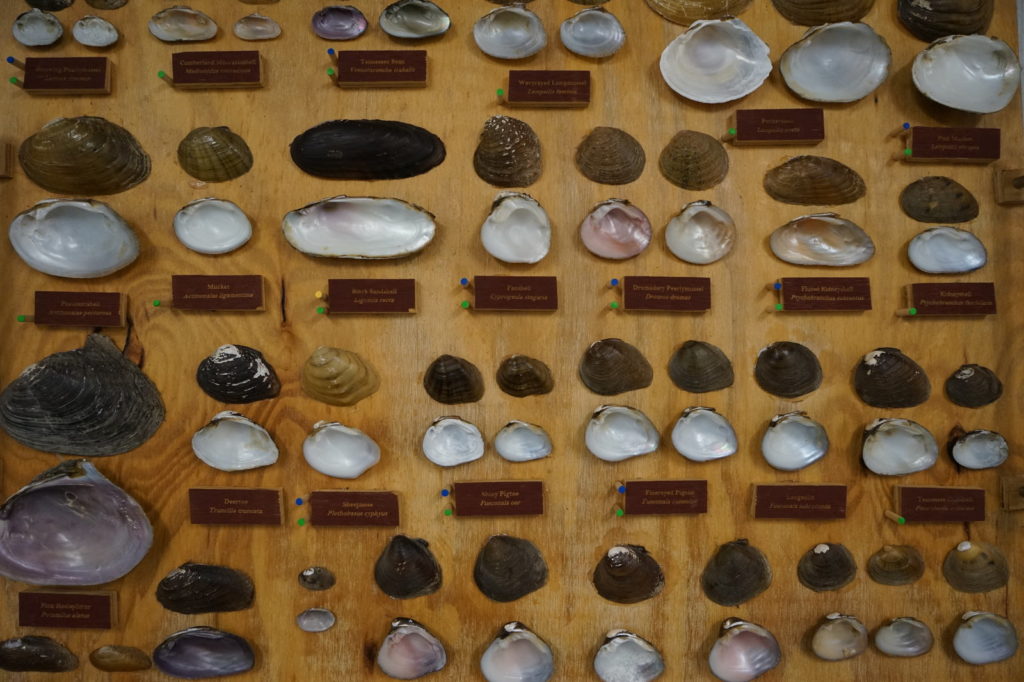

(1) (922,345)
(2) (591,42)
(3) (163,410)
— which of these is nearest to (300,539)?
(3) (163,410)

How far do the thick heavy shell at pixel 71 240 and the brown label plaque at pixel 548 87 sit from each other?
126 cm

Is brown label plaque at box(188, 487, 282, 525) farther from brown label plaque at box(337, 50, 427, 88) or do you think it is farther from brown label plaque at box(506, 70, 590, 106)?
brown label plaque at box(506, 70, 590, 106)

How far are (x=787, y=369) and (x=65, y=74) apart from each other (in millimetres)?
2406

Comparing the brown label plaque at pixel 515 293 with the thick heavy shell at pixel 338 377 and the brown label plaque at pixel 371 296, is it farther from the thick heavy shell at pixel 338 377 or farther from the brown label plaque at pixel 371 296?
the thick heavy shell at pixel 338 377

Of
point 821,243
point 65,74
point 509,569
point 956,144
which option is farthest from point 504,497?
point 65,74

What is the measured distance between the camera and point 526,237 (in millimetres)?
1876

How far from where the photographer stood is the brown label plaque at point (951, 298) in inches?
74.5

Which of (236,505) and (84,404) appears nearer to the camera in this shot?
(84,404)

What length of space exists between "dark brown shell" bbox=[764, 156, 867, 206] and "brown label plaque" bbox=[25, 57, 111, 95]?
210cm

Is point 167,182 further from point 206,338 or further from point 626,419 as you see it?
point 626,419

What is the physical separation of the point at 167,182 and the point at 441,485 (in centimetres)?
128

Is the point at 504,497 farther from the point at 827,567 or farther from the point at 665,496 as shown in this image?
the point at 827,567

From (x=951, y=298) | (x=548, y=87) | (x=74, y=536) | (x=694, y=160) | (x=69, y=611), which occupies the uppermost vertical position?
(x=548, y=87)

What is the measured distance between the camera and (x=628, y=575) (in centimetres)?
189
